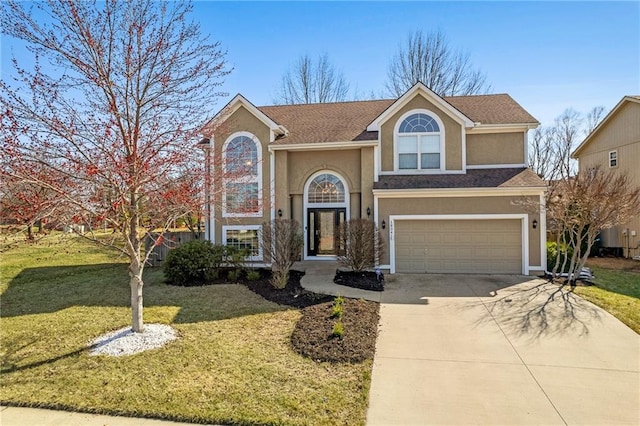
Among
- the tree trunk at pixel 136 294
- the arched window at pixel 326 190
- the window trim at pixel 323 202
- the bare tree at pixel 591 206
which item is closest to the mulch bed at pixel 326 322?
the tree trunk at pixel 136 294

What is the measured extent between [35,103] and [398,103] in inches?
458

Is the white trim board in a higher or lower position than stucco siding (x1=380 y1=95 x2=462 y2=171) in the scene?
lower

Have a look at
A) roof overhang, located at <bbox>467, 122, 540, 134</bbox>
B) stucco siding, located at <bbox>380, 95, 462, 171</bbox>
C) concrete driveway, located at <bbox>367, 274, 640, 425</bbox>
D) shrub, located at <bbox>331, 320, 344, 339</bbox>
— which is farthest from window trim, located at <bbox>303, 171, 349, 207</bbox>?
shrub, located at <bbox>331, 320, 344, 339</bbox>

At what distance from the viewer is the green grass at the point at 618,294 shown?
26.0 feet

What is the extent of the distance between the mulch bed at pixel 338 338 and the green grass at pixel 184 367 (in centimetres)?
25

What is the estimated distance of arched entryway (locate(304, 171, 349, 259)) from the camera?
1459cm

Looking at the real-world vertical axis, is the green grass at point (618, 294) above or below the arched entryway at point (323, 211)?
below

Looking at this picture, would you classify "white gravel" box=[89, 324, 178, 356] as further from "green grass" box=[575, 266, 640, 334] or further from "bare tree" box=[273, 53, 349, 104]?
"bare tree" box=[273, 53, 349, 104]

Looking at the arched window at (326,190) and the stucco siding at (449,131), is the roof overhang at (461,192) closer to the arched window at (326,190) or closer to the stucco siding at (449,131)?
the stucco siding at (449,131)

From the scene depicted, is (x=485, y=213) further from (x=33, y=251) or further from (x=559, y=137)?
(x=559, y=137)

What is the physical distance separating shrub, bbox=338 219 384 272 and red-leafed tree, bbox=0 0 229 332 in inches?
255

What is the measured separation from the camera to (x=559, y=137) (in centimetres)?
3047

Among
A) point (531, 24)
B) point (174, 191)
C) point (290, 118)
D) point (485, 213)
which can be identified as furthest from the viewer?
point (290, 118)

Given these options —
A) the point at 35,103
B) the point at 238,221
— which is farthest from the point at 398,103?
the point at 35,103
